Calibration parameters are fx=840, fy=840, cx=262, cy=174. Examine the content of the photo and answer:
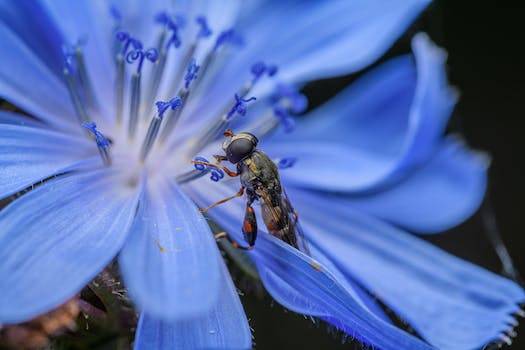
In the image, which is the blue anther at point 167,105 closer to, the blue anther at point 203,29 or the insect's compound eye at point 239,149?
the insect's compound eye at point 239,149

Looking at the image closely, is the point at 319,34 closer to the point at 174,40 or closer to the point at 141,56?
the point at 174,40

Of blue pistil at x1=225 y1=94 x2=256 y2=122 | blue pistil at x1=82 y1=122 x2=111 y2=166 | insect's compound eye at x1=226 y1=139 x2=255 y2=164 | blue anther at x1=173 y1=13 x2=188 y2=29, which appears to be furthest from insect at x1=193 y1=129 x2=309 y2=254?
blue anther at x1=173 y1=13 x2=188 y2=29

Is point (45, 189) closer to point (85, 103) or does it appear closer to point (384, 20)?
point (85, 103)

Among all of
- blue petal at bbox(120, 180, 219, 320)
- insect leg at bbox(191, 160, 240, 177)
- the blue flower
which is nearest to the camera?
blue petal at bbox(120, 180, 219, 320)

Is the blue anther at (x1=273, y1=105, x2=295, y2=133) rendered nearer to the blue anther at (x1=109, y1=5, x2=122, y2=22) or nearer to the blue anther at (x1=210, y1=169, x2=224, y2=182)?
the blue anther at (x1=210, y1=169, x2=224, y2=182)

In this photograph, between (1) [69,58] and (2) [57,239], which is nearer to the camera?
(2) [57,239]

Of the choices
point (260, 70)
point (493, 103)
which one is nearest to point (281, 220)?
point (260, 70)
